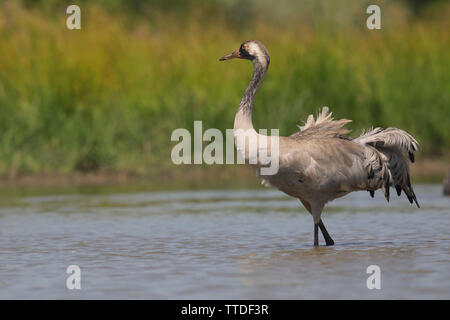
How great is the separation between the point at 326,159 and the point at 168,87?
321 inches

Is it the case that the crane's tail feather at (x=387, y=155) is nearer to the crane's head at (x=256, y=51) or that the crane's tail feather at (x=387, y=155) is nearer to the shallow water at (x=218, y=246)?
the shallow water at (x=218, y=246)

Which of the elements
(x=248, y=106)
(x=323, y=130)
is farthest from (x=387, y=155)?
(x=248, y=106)

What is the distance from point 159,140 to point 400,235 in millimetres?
6945

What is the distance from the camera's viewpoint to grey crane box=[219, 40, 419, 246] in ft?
28.6

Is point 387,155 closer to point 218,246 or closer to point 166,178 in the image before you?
point 218,246

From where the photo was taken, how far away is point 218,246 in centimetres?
909

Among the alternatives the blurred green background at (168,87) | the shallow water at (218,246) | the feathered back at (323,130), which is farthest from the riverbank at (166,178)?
the feathered back at (323,130)

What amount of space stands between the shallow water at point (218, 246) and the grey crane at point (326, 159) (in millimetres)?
507

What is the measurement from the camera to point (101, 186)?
48.8 ft

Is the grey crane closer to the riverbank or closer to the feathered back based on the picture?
the feathered back

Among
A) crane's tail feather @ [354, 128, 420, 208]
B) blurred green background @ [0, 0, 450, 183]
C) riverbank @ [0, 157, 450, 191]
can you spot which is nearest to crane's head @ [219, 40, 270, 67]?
crane's tail feather @ [354, 128, 420, 208]

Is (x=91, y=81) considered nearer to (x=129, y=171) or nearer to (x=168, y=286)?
(x=129, y=171)
